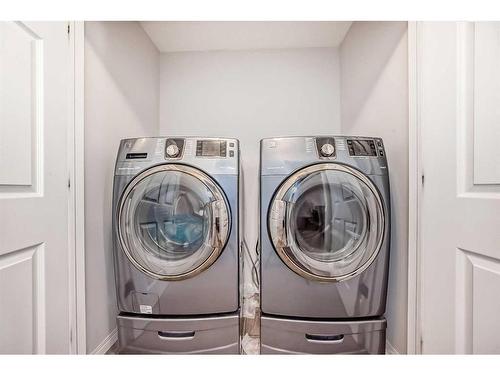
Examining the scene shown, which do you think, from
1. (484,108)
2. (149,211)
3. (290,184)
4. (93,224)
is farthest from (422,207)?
(93,224)

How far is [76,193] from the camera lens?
1045 mm

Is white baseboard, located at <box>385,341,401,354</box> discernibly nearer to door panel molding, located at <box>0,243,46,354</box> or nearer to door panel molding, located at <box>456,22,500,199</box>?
door panel molding, located at <box>456,22,500,199</box>

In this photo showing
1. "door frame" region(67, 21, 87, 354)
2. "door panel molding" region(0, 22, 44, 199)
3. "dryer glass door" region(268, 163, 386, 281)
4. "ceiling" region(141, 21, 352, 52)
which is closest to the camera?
"door panel molding" region(0, 22, 44, 199)

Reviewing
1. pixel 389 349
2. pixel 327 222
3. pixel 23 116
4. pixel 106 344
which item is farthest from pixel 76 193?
pixel 389 349

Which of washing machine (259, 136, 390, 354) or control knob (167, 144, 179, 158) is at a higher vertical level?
control knob (167, 144, 179, 158)

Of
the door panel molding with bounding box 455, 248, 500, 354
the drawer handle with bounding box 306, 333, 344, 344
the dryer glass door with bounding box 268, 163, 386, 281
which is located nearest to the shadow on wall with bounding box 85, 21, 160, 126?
the dryer glass door with bounding box 268, 163, 386, 281

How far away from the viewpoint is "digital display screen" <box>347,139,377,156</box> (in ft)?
3.84

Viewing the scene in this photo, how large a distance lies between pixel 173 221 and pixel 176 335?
568 mm

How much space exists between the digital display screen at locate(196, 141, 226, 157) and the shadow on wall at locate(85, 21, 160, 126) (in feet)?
2.21

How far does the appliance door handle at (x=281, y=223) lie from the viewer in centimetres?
114

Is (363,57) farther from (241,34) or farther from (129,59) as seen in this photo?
(129,59)
